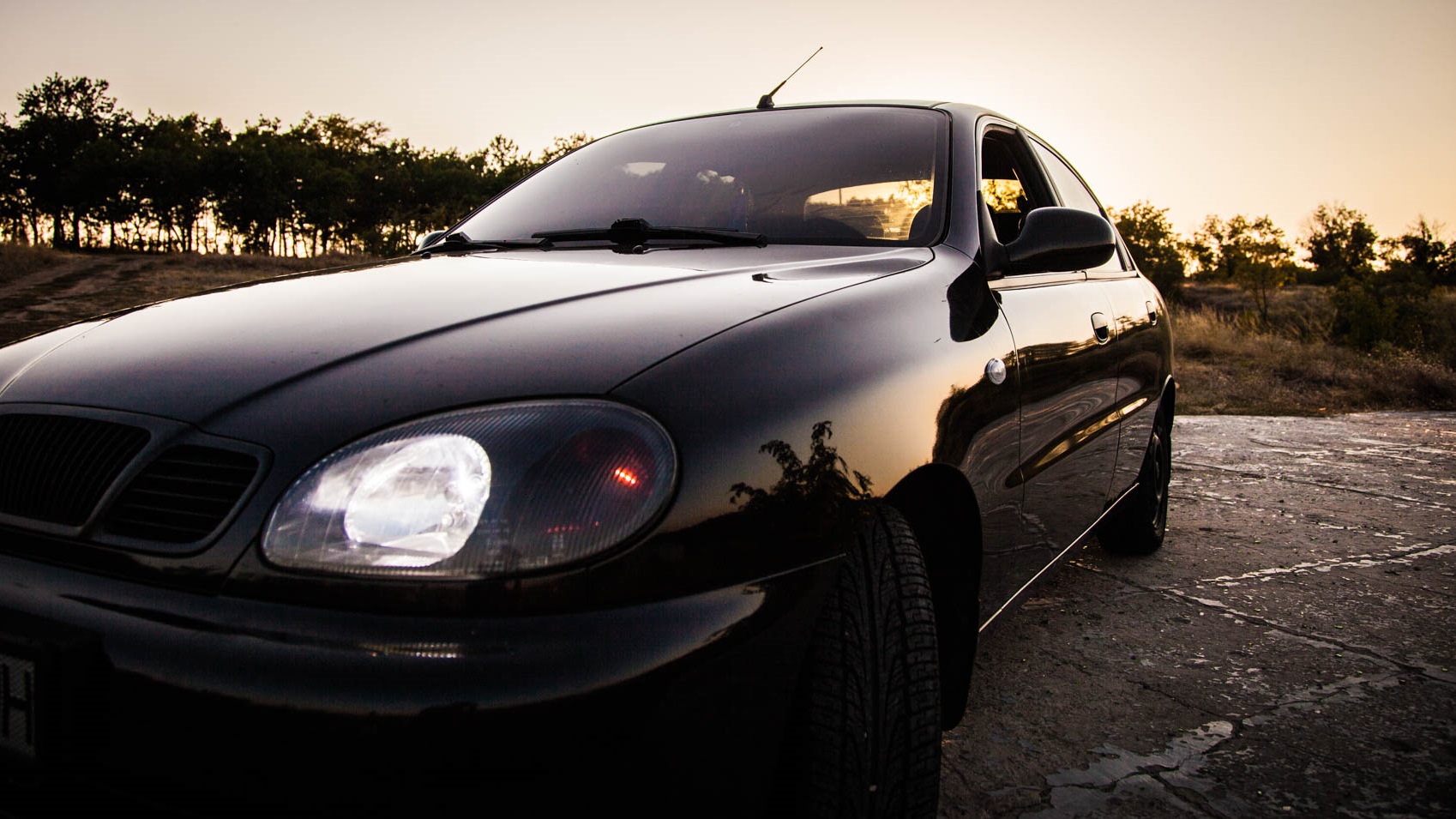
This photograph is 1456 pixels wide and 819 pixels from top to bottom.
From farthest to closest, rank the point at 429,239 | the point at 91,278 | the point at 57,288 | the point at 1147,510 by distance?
the point at 91,278
the point at 57,288
the point at 1147,510
the point at 429,239

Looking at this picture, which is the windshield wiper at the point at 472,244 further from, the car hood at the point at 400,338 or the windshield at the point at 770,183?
the car hood at the point at 400,338

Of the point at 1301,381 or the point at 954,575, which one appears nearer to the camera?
the point at 954,575

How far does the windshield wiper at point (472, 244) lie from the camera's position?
2.16 m

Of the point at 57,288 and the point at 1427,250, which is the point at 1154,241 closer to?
the point at 1427,250

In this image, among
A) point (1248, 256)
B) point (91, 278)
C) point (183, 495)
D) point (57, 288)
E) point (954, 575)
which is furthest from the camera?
point (1248, 256)

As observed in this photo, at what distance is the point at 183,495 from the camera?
1.01 m

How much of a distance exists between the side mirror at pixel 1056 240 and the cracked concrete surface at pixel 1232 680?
1004mm

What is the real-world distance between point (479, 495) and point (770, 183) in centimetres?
145

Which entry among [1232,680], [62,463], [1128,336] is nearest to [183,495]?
[62,463]

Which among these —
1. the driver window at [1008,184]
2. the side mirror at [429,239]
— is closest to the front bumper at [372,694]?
the side mirror at [429,239]

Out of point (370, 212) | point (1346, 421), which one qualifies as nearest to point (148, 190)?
point (370, 212)

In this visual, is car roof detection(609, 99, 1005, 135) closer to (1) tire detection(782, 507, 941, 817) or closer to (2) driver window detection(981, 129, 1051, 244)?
(2) driver window detection(981, 129, 1051, 244)

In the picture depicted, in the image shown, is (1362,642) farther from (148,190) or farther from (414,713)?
(148,190)

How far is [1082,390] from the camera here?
2.21m
